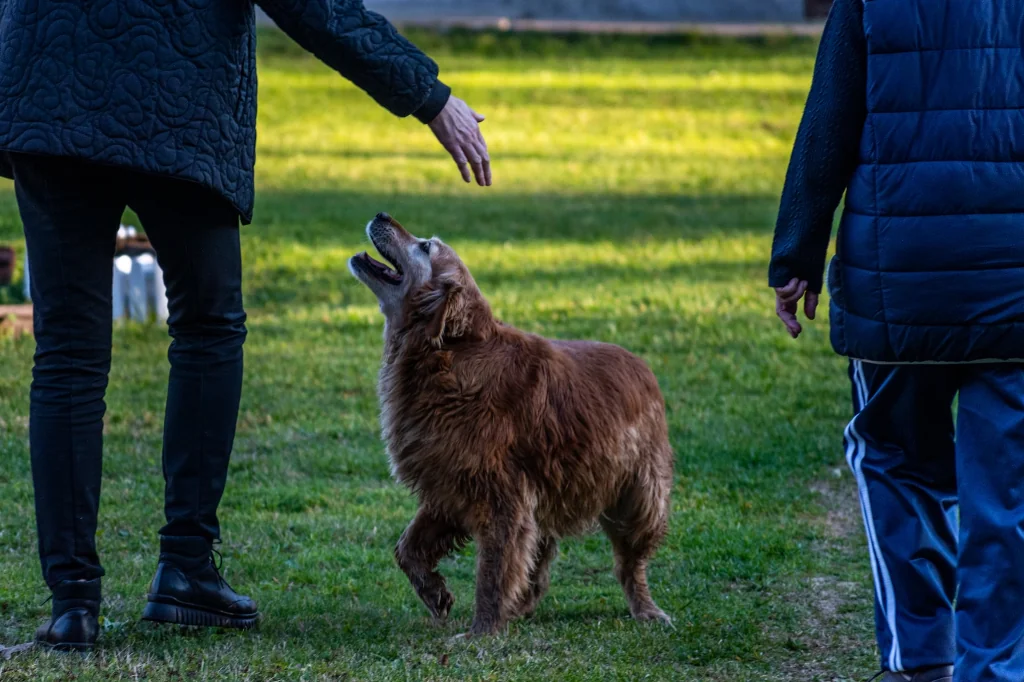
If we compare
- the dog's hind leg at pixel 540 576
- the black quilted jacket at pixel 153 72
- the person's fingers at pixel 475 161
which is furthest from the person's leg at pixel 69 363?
the dog's hind leg at pixel 540 576

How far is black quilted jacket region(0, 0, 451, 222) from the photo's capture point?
3.30m

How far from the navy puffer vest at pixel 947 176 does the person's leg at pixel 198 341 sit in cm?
171

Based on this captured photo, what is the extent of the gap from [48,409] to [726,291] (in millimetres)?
7489

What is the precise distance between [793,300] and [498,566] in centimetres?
134

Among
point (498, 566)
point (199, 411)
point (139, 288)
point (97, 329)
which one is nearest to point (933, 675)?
point (498, 566)

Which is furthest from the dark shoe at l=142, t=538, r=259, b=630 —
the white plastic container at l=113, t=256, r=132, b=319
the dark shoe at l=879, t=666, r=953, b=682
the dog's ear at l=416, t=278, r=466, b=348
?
the white plastic container at l=113, t=256, r=132, b=319

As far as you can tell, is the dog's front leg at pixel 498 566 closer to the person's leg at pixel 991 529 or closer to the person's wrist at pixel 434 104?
the person's wrist at pixel 434 104

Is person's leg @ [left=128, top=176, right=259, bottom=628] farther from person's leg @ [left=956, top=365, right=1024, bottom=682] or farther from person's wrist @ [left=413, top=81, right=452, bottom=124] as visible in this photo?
person's leg @ [left=956, top=365, right=1024, bottom=682]

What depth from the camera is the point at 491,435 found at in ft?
13.9

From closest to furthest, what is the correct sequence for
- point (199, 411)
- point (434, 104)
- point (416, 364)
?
point (434, 104)
point (199, 411)
point (416, 364)

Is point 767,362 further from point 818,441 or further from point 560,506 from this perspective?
point 560,506

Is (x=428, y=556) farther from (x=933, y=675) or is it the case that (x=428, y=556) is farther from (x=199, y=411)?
(x=933, y=675)

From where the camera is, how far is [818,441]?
6719 mm

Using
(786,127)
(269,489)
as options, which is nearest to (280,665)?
(269,489)
